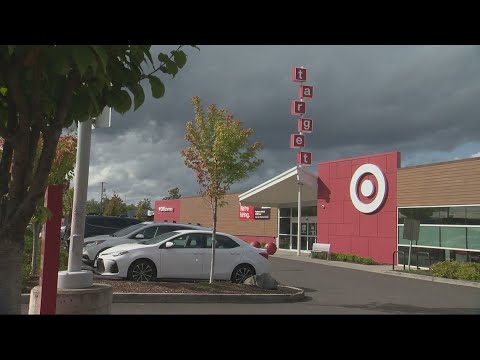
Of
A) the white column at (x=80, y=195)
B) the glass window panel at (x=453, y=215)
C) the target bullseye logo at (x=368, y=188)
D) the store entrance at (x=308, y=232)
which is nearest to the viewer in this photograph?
the white column at (x=80, y=195)

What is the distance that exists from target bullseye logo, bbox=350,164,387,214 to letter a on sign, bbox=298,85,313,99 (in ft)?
23.4

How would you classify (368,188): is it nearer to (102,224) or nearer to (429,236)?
(429,236)

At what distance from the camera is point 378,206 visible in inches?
1066

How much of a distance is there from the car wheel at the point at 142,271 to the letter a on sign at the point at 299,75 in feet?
75.3

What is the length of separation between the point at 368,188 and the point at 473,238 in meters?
7.16

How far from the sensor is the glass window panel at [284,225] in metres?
37.9

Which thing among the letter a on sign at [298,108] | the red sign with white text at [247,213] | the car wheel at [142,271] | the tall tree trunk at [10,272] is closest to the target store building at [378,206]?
the red sign with white text at [247,213]

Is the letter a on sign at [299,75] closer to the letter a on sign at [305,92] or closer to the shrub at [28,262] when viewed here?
the letter a on sign at [305,92]

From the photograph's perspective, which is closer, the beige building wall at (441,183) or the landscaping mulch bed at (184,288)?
the landscaping mulch bed at (184,288)

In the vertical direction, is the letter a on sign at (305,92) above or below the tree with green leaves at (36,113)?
above

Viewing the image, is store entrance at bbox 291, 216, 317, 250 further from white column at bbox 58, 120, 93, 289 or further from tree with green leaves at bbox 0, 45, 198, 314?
tree with green leaves at bbox 0, 45, 198, 314

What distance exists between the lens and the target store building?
73.5 feet

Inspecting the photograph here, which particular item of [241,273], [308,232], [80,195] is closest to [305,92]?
[308,232]
